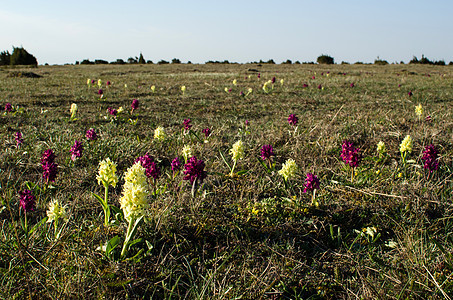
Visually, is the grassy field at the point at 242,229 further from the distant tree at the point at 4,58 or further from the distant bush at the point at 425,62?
the distant tree at the point at 4,58

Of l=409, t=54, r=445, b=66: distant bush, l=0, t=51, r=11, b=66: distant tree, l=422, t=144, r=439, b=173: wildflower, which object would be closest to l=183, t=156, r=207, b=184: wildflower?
l=422, t=144, r=439, b=173: wildflower

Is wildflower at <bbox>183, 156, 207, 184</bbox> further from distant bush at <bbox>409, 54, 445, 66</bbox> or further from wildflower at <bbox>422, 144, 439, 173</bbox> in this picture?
distant bush at <bbox>409, 54, 445, 66</bbox>

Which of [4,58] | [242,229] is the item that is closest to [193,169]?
[242,229]

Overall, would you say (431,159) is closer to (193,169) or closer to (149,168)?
(193,169)

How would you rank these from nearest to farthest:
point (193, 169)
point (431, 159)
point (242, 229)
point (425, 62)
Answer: point (242, 229) → point (193, 169) → point (431, 159) → point (425, 62)

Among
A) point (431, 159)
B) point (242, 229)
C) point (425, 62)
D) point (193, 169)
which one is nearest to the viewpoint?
point (242, 229)

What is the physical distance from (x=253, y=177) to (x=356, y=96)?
7.91m

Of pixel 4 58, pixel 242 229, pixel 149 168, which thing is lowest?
pixel 242 229

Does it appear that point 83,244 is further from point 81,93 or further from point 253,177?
point 81,93

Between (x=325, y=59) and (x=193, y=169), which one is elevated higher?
(x=325, y=59)

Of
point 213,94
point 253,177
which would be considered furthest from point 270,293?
point 213,94

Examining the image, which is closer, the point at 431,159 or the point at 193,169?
the point at 193,169

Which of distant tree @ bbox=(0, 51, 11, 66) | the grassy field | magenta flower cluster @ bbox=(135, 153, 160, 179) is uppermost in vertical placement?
distant tree @ bbox=(0, 51, 11, 66)

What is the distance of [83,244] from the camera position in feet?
6.82
